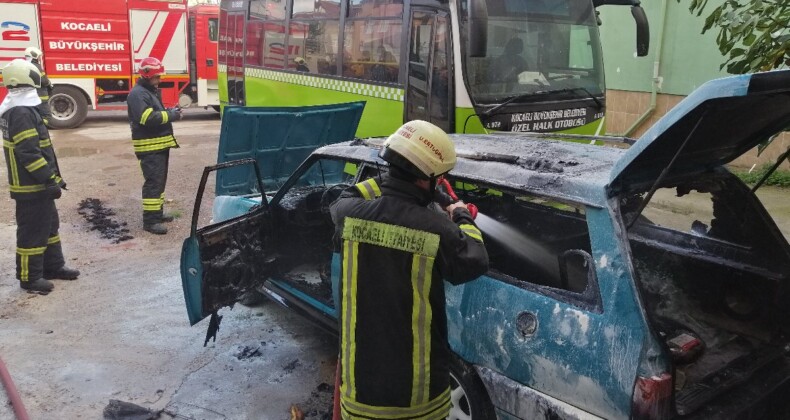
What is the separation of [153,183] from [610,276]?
582 cm

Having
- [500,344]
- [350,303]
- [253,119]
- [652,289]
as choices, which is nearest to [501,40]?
[253,119]

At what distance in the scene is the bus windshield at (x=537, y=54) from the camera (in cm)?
610

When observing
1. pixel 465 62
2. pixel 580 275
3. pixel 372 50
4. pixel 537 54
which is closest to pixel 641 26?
pixel 537 54

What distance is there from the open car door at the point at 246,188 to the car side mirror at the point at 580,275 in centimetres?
195

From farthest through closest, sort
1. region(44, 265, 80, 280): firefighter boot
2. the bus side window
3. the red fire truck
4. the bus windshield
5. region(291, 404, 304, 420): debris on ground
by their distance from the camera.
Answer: the red fire truck < the bus side window < the bus windshield < region(44, 265, 80, 280): firefighter boot < region(291, 404, 304, 420): debris on ground

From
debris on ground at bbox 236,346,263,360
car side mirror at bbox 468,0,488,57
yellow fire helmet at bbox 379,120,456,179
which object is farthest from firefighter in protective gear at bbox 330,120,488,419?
car side mirror at bbox 468,0,488,57

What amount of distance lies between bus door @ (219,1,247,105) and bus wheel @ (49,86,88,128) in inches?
225

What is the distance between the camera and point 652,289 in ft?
11.3

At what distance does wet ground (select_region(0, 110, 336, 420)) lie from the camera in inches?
151

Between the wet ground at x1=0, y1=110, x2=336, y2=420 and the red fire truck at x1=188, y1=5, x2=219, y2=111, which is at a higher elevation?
the red fire truck at x1=188, y1=5, x2=219, y2=111

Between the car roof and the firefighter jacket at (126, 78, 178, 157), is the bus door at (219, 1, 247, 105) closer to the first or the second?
the firefighter jacket at (126, 78, 178, 157)

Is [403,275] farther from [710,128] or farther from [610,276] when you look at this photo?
[710,128]

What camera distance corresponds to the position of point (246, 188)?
5.80 metres

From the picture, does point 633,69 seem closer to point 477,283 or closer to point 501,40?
point 501,40
